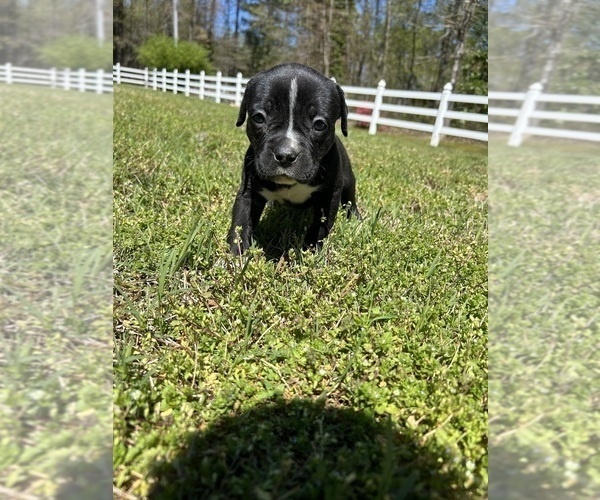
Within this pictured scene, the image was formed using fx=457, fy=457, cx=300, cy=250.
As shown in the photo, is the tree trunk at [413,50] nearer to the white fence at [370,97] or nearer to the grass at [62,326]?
the white fence at [370,97]

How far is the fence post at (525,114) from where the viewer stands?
101 cm

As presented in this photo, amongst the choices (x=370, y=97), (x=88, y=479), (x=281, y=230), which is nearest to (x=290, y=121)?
(x=281, y=230)

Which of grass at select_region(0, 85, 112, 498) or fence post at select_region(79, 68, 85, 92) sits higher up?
fence post at select_region(79, 68, 85, 92)

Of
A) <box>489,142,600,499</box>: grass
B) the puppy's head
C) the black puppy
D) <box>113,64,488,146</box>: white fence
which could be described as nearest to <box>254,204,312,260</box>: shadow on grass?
the black puppy

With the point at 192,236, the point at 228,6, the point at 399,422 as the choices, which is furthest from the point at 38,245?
the point at 228,6

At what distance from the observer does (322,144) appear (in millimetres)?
2922

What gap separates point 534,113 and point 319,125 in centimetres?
201

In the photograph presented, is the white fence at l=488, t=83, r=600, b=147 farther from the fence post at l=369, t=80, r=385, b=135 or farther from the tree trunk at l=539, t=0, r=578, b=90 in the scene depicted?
the fence post at l=369, t=80, r=385, b=135

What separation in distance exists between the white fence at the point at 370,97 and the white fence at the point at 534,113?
A: 4.43 meters

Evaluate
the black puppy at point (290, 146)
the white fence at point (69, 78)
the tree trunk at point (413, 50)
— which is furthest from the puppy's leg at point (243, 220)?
the tree trunk at point (413, 50)

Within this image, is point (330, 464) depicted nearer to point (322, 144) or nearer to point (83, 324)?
point (83, 324)

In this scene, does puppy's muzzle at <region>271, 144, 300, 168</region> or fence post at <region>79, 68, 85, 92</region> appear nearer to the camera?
fence post at <region>79, 68, 85, 92</region>

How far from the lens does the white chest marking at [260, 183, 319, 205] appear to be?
3080 mm

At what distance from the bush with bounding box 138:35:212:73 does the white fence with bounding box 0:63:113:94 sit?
32309 mm
